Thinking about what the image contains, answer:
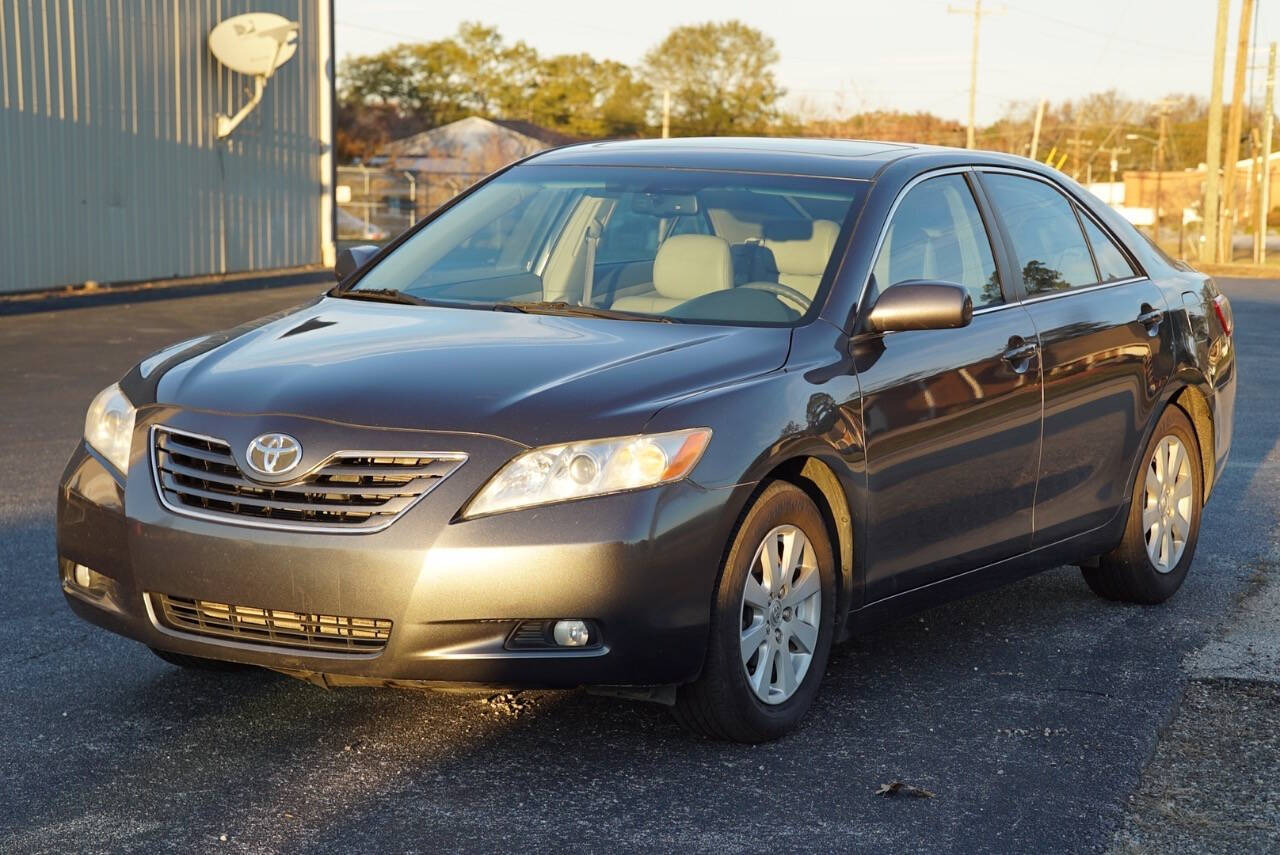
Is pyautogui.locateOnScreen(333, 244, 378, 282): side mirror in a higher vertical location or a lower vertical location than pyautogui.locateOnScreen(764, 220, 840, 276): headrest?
lower

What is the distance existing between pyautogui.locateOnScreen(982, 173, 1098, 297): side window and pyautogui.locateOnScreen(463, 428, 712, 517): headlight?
218 centimetres

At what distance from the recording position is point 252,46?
27.9 meters

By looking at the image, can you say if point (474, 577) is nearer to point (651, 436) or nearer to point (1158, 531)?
point (651, 436)

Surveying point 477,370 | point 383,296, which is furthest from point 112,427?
point 383,296

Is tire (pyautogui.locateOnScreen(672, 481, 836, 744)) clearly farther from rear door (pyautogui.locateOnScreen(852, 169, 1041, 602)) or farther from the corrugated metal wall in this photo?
the corrugated metal wall

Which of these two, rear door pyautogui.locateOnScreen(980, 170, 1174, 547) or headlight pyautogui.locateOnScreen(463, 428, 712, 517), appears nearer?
headlight pyautogui.locateOnScreen(463, 428, 712, 517)

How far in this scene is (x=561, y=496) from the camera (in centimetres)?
430

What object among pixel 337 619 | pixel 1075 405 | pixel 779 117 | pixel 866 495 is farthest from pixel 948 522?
pixel 779 117

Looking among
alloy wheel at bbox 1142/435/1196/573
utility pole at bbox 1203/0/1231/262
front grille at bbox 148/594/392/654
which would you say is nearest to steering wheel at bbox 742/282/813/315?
front grille at bbox 148/594/392/654

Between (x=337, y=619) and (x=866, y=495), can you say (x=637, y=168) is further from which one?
(x=337, y=619)

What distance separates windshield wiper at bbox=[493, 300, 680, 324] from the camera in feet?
17.4

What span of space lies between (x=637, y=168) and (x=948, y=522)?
1582 mm

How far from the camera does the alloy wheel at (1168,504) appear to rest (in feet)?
22.2

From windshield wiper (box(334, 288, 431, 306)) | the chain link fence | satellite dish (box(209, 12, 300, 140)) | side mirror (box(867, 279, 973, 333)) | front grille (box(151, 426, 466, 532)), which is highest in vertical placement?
satellite dish (box(209, 12, 300, 140))
